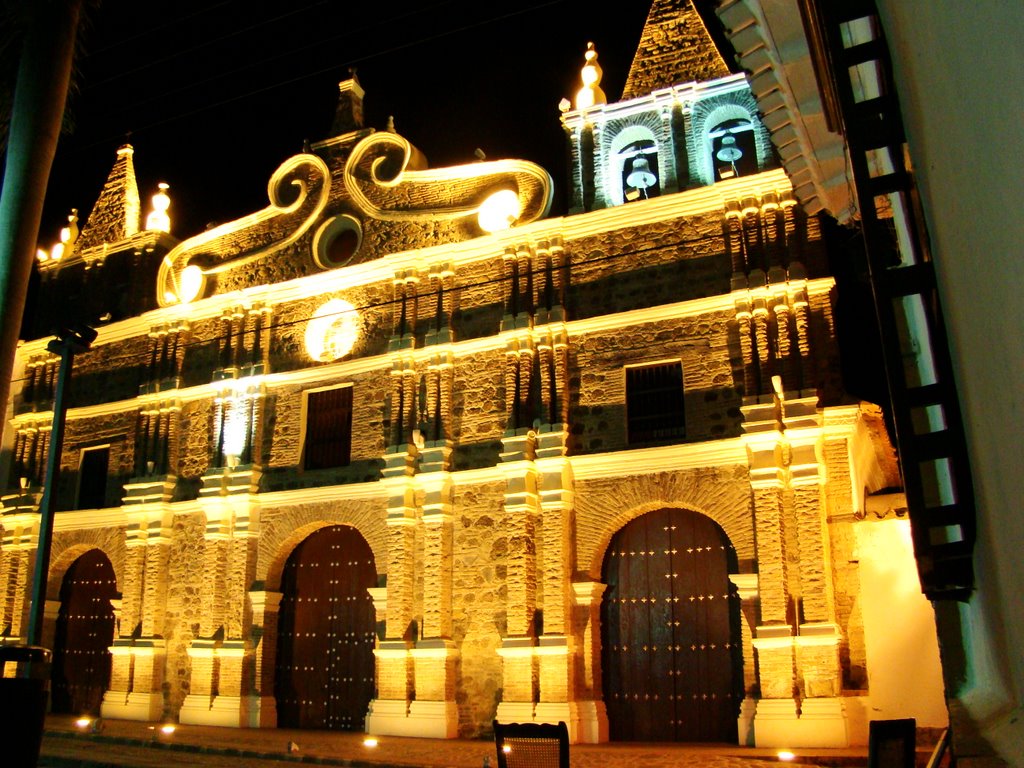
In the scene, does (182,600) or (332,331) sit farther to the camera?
(182,600)

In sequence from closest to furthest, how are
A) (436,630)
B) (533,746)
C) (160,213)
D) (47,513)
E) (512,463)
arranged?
(533,746) → (47,513) → (512,463) → (436,630) → (160,213)

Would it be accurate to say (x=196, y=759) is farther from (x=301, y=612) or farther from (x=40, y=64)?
(x=40, y=64)

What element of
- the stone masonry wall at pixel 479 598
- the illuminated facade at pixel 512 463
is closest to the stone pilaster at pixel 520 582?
the illuminated facade at pixel 512 463

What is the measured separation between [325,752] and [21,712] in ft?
29.6

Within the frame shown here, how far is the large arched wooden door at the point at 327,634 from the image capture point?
17156 millimetres

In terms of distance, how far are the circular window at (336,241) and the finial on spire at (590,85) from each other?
5.27 meters

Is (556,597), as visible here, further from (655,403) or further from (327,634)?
(327,634)

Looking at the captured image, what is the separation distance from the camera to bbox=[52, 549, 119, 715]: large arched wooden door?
1989cm

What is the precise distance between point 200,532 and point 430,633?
6.04 meters

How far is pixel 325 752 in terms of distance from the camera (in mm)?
13625

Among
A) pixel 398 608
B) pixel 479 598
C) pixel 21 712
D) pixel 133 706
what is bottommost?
pixel 133 706

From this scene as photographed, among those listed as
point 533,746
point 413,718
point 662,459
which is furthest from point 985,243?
point 413,718

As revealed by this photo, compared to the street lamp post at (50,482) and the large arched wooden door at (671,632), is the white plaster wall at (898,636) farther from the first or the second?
the street lamp post at (50,482)

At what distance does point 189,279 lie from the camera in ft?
68.6
